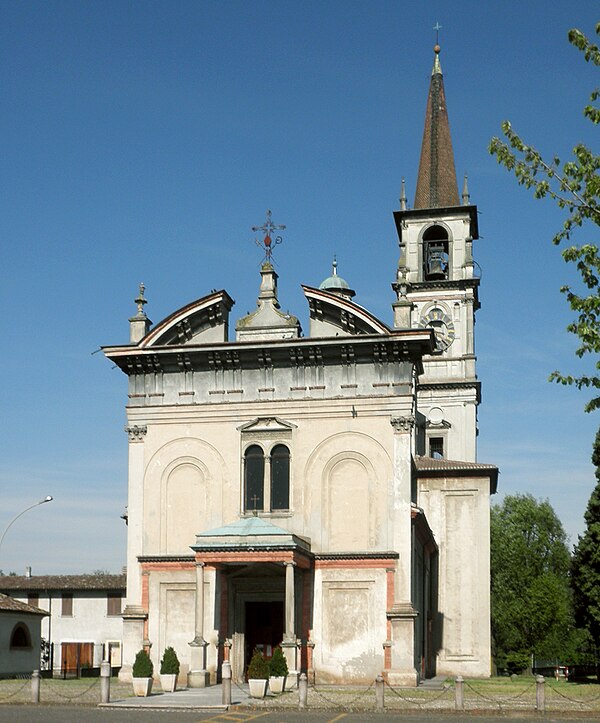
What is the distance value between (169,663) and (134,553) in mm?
4676

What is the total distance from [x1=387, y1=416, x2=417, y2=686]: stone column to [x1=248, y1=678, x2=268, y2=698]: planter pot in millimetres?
5075

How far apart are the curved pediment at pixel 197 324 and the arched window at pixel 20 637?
51.7 ft

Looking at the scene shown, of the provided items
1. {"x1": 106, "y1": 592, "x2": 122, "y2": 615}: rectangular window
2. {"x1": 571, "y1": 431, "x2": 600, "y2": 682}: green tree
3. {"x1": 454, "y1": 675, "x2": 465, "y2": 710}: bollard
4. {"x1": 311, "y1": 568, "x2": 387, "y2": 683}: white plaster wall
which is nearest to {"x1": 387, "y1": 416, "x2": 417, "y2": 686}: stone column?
{"x1": 311, "y1": 568, "x2": 387, "y2": 683}: white plaster wall

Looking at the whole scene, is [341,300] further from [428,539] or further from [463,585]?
[463,585]

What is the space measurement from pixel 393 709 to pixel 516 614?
136 ft

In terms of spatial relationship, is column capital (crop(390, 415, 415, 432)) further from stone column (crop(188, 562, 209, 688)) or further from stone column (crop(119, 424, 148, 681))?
stone column (crop(119, 424, 148, 681))

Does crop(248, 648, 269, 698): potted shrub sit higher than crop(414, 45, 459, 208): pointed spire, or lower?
lower

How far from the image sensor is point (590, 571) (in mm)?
36875

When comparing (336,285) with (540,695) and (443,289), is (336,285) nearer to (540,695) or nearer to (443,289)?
(443,289)

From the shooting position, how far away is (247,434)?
32.2 metres

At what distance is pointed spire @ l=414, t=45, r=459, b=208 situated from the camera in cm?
5756

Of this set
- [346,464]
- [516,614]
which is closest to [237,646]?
[346,464]

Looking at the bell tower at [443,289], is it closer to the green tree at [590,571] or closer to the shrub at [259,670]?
the green tree at [590,571]

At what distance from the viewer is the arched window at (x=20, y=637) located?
4146 centimetres
